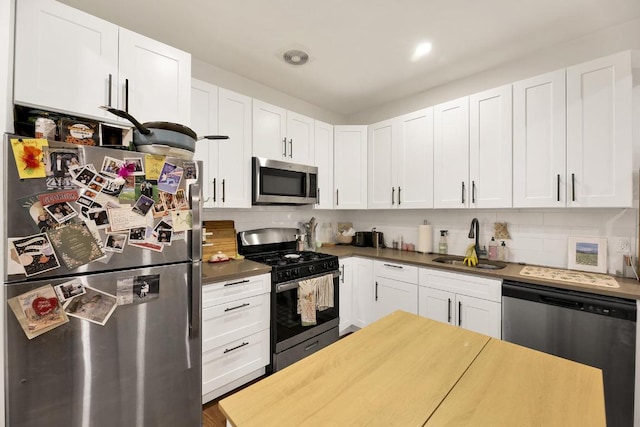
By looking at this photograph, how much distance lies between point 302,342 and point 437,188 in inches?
75.8

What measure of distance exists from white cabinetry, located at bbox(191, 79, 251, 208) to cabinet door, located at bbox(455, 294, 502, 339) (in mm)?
2026

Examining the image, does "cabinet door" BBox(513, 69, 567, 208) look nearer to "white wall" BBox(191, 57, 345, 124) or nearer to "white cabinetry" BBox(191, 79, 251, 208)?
"white wall" BBox(191, 57, 345, 124)

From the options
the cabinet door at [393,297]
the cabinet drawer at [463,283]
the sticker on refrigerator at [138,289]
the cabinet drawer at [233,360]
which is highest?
the sticker on refrigerator at [138,289]

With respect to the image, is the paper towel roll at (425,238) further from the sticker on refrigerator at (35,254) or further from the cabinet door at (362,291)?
the sticker on refrigerator at (35,254)

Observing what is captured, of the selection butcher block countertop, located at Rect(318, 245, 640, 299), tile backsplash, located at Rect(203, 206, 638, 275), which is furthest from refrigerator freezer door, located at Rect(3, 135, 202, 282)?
butcher block countertop, located at Rect(318, 245, 640, 299)

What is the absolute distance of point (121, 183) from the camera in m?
1.27

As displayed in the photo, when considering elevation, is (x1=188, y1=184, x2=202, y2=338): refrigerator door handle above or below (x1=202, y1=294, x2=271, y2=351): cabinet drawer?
→ above

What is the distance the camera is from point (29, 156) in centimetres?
107

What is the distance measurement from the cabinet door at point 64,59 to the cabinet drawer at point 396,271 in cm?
246

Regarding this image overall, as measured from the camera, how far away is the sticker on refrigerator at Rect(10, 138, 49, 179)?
106 cm

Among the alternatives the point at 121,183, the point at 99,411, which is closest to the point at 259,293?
the point at 99,411

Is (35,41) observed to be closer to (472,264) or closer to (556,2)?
(556,2)

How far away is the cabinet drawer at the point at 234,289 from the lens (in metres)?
1.82

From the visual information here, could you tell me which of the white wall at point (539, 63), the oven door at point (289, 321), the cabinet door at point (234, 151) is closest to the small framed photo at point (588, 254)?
the white wall at point (539, 63)
